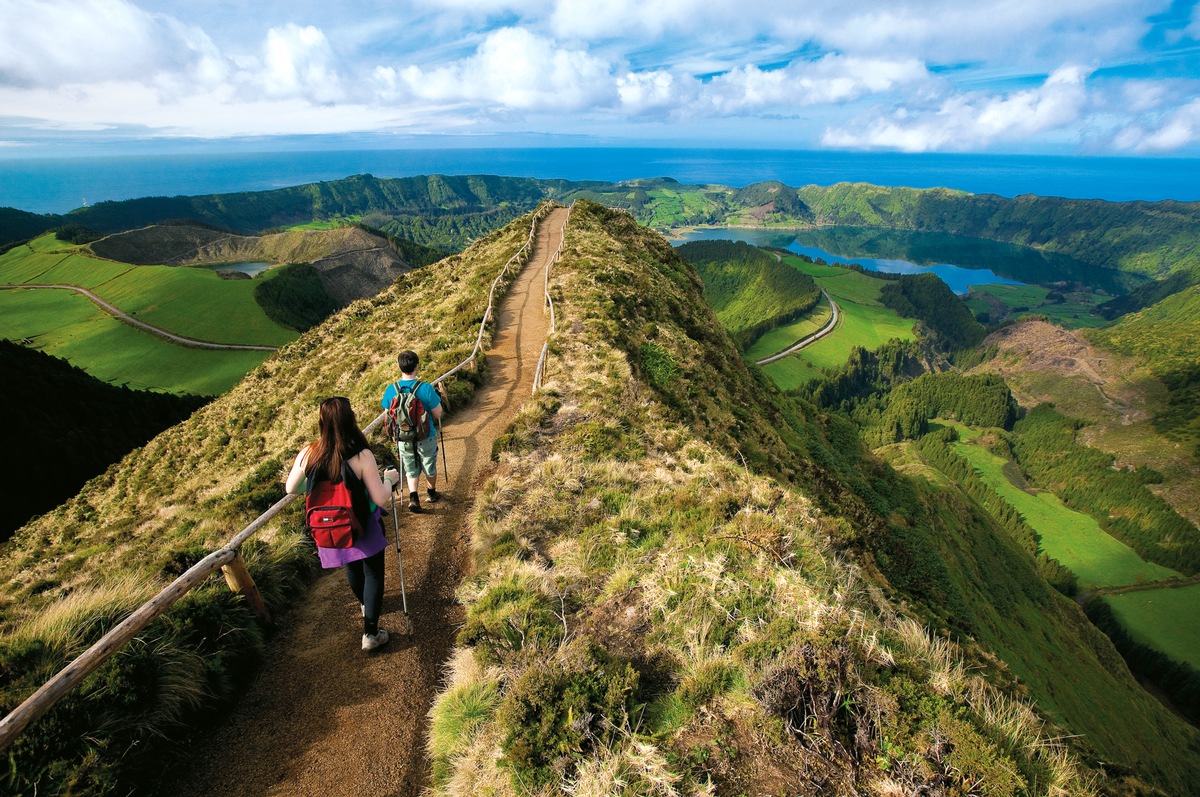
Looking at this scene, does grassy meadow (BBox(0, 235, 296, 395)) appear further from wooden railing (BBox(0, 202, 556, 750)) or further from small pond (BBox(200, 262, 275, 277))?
wooden railing (BBox(0, 202, 556, 750))

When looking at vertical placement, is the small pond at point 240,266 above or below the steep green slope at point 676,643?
below

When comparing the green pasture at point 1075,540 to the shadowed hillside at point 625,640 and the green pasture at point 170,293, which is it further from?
the green pasture at point 170,293

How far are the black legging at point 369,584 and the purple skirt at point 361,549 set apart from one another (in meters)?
0.15

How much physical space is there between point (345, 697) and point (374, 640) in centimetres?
77

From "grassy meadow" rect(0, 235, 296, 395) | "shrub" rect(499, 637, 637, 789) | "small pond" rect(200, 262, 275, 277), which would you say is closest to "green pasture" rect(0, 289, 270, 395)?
"grassy meadow" rect(0, 235, 296, 395)

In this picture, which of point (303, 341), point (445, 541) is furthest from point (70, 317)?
Result: point (445, 541)

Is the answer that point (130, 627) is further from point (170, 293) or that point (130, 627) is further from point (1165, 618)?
point (1165, 618)

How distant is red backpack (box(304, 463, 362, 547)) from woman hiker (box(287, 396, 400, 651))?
38 millimetres

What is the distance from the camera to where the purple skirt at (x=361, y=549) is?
6.47 metres

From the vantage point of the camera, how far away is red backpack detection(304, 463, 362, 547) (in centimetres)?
624

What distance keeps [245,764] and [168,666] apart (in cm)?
142

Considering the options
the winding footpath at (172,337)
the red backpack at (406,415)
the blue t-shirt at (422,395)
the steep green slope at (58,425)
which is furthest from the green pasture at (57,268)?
the red backpack at (406,415)

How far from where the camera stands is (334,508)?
246 inches

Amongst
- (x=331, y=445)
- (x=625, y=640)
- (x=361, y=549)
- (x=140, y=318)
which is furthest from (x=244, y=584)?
(x=140, y=318)
